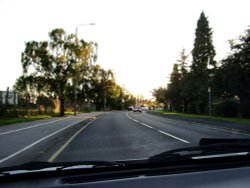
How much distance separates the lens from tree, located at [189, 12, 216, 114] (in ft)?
218

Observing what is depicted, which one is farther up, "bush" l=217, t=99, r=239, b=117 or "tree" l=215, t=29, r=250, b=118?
"tree" l=215, t=29, r=250, b=118

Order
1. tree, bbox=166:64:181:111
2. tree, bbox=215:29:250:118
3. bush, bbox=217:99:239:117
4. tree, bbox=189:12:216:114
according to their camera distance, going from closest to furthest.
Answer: tree, bbox=215:29:250:118 → bush, bbox=217:99:239:117 → tree, bbox=189:12:216:114 → tree, bbox=166:64:181:111

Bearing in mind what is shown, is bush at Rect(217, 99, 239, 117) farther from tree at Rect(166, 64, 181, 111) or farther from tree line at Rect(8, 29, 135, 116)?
tree at Rect(166, 64, 181, 111)

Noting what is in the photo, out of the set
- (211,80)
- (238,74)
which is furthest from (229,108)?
(238,74)

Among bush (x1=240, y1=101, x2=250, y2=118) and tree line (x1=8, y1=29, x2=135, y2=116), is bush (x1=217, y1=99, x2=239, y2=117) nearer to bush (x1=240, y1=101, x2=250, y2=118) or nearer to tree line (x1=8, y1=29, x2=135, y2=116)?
bush (x1=240, y1=101, x2=250, y2=118)

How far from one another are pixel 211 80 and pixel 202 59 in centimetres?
1649

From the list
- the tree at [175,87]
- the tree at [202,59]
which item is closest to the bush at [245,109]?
the tree at [202,59]

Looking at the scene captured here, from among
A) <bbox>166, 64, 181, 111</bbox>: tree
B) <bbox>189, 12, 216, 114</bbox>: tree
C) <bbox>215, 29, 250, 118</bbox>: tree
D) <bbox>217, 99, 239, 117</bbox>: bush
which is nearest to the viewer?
<bbox>215, 29, 250, 118</bbox>: tree

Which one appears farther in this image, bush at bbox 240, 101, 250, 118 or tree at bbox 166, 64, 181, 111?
tree at bbox 166, 64, 181, 111

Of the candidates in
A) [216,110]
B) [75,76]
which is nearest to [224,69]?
[216,110]

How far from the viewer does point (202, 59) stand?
220 feet

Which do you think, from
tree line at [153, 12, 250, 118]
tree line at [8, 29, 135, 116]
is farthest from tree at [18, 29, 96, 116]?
tree line at [153, 12, 250, 118]

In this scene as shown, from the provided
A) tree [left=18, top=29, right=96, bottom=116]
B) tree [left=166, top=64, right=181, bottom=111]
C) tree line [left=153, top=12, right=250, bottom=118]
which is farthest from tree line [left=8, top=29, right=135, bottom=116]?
tree [left=166, top=64, right=181, bottom=111]

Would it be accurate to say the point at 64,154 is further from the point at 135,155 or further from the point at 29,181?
the point at 29,181
